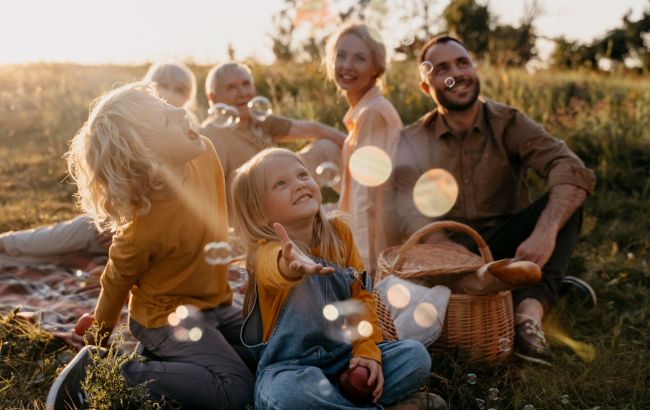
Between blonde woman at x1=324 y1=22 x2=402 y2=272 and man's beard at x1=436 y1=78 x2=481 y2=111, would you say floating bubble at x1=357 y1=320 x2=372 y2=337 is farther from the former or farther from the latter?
man's beard at x1=436 y1=78 x2=481 y2=111

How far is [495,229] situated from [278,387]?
6.03ft

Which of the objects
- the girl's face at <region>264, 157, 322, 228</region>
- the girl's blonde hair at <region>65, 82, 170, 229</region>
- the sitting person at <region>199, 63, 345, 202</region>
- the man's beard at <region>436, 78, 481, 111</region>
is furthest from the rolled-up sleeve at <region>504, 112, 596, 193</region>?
the girl's blonde hair at <region>65, 82, 170, 229</region>

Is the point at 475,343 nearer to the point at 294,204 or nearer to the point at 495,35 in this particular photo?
the point at 294,204

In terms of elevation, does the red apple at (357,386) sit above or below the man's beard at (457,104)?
below

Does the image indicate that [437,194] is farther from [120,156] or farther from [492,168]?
[120,156]

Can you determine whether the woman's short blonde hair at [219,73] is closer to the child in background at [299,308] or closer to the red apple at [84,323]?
the red apple at [84,323]

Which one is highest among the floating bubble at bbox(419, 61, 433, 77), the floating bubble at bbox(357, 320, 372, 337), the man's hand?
the floating bubble at bbox(419, 61, 433, 77)

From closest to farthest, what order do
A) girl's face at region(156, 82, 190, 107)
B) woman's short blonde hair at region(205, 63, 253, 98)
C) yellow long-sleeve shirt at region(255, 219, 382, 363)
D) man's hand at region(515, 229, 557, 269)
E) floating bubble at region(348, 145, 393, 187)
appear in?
1. yellow long-sleeve shirt at region(255, 219, 382, 363)
2. man's hand at region(515, 229, 557, 269)
3. floating bubble at region(348, 145, 393, 187)
4. girl's face at region(156, 82, 190, 107)
5. woman's short blonde hair at region(205, 63, 253, 98)

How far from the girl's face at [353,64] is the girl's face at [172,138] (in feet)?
6.31

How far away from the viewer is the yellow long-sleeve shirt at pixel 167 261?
2.46 m

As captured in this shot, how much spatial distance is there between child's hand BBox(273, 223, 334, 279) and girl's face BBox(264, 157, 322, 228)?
0.22 meters

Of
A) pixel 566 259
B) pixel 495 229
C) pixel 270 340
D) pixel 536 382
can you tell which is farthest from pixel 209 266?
pixel 566 259

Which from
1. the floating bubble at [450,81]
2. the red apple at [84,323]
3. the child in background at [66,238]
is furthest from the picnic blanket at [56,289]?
the floating bubble at [450,81]

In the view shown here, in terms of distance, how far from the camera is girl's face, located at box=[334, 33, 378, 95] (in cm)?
418
